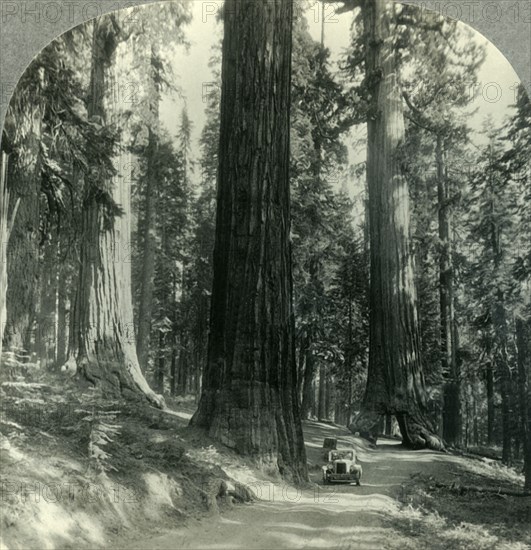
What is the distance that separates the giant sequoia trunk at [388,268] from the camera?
14.0 feet

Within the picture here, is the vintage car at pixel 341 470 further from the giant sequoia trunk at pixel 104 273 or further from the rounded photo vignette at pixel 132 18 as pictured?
the rounded photo vignette at pixel 132 18

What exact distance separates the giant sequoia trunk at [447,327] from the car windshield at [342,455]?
756 mm

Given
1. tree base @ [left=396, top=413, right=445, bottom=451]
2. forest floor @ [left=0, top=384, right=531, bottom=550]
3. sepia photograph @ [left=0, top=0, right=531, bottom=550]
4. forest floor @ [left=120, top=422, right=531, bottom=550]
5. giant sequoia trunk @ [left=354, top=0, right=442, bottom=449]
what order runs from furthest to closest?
giant sequoia trunk @ [left=354, top=0, right=442, bottom=449] < tree base @ [left=396, top=413, right=445, bottom=451] < sepia photograph @ [left=0, top=0, right=531, bottom=550] < forest floor @ [left=120, top=422, right=531, bottom=550] < forest floor @ [left=0, top=384, right=531, bottom=550]

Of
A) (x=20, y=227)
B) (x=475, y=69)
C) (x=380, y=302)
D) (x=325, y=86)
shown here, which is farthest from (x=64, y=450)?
(x=475, y=69)

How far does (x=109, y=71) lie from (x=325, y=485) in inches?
138

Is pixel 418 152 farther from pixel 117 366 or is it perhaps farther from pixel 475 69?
pixel 117 366

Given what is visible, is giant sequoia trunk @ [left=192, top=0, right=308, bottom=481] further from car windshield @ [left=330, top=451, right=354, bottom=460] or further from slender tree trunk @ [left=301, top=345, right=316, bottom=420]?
car windshield @ [left=330, top=451, right=354, bottom=460]

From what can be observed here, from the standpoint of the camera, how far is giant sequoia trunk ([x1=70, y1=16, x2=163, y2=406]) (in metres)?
4.10

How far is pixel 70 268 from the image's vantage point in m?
4.26

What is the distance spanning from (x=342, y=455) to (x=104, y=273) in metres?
2.25

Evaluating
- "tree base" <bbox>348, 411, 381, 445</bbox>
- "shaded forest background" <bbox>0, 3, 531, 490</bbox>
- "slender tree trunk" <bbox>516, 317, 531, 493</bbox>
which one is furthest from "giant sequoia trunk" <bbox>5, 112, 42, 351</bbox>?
"slender tree trunk" <bbox>516, 317, 531, 493</bbox>

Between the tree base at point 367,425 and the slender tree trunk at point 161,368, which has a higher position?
the slender tree trunk at point 161,368

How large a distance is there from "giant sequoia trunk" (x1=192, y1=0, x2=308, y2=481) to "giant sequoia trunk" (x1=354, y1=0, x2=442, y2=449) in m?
0.69

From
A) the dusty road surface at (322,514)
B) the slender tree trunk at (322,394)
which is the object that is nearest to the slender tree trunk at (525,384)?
the dusty road surface at (322,514)
